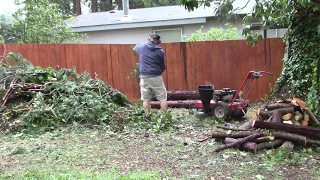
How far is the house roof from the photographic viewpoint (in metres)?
13.0

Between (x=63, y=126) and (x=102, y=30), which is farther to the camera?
(x=102, y=30)

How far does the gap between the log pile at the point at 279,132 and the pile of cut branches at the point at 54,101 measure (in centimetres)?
160

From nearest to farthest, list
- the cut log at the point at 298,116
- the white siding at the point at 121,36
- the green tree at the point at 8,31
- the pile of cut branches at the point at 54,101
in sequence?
1. the cut log at the point at 298,116
2. the pile of cut branches at the point at 54,101
3. the white siding at the point at 121,36
4. the green tree at the point at 8,31

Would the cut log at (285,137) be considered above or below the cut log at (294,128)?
below

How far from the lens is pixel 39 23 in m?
11.9

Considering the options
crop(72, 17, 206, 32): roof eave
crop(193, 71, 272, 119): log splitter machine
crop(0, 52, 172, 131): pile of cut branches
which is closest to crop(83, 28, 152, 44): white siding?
crop(72, 17, 206, 32): roof eave

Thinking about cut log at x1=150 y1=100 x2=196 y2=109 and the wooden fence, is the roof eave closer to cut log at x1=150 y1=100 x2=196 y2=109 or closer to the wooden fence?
the wooden fence

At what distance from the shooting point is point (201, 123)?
6477 mm

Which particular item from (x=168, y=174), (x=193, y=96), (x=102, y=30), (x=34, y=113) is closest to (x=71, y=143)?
(x=34, y=113)

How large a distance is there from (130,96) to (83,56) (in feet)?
5.84

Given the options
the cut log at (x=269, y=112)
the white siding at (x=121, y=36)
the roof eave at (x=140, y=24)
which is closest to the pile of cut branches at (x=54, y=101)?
the cut log at (x=269, y=112)

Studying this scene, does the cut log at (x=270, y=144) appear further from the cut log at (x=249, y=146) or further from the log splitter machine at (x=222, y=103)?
the log splitter machine at (x=222, y=103)

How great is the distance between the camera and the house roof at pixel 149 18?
42.7 feet

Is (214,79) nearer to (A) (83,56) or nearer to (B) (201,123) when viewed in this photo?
(B) (201,123)
